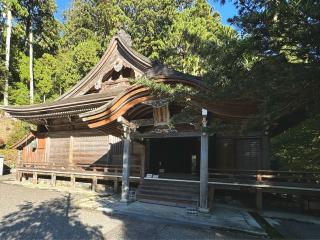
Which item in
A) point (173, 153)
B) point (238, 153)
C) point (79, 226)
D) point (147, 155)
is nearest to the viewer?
point (79, 226)

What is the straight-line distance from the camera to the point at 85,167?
1543cm

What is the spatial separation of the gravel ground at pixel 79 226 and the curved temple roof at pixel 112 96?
327 cm

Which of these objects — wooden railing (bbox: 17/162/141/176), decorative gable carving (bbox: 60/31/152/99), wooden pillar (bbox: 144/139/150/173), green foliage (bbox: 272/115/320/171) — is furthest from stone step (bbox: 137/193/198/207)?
decorative gable carving (bbox: 60/31/152/99)

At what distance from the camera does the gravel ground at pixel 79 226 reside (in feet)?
22.7

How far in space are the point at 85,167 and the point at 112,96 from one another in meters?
4.35

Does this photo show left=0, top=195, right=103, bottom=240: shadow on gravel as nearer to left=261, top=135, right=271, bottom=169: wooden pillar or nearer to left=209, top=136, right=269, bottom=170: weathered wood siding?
left=209, top=136, right=269, bottom=170: weathered wood siding

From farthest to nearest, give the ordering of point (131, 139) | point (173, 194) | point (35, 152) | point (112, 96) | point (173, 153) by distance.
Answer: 1. point (35, 152)
2. point (173, 153)
3. point (112, 96)
4. point (131, 139)
5. point (173, 194)

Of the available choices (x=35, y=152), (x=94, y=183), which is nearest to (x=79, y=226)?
(x=94, y=183)

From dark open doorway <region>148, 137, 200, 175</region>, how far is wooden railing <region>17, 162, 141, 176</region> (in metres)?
1.77

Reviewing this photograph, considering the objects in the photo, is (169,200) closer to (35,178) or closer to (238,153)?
(238,153)

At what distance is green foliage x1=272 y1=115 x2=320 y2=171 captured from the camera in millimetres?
13836

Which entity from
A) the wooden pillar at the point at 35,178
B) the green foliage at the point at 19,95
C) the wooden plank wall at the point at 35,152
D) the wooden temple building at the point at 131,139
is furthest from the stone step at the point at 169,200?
the green foliage at the point at 19,95

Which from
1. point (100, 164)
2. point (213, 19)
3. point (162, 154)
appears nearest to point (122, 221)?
point (100, 164)

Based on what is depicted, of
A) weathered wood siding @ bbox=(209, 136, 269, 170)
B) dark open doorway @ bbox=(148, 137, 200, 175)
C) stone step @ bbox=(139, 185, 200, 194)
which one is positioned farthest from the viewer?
dark open doorway @ bbox=(148, 137, 200, 175)
